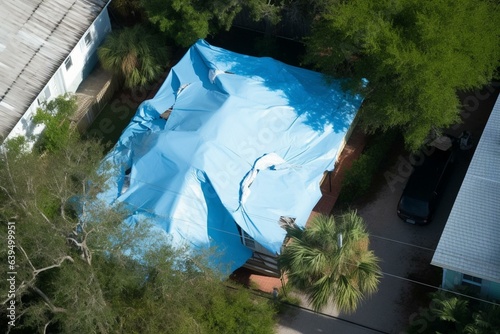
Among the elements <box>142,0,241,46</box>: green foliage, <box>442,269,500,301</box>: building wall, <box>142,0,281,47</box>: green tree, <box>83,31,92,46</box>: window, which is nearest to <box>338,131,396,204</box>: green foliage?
<box>442,269,500,301</box>: building wall

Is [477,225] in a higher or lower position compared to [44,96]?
lower

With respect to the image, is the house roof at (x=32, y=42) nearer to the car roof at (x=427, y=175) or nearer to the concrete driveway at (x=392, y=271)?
the concrete driveway at (x=392, y=271)

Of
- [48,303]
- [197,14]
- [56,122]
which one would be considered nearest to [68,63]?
[56,122]

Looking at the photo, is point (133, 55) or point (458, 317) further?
point (133, 55)

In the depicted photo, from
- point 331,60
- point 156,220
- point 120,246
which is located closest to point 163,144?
point 156,220

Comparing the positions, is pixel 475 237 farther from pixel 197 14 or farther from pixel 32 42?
pixel 32 42

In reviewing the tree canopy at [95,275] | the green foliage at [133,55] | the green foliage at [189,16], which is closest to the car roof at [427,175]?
the tree canopy at [95,275]
